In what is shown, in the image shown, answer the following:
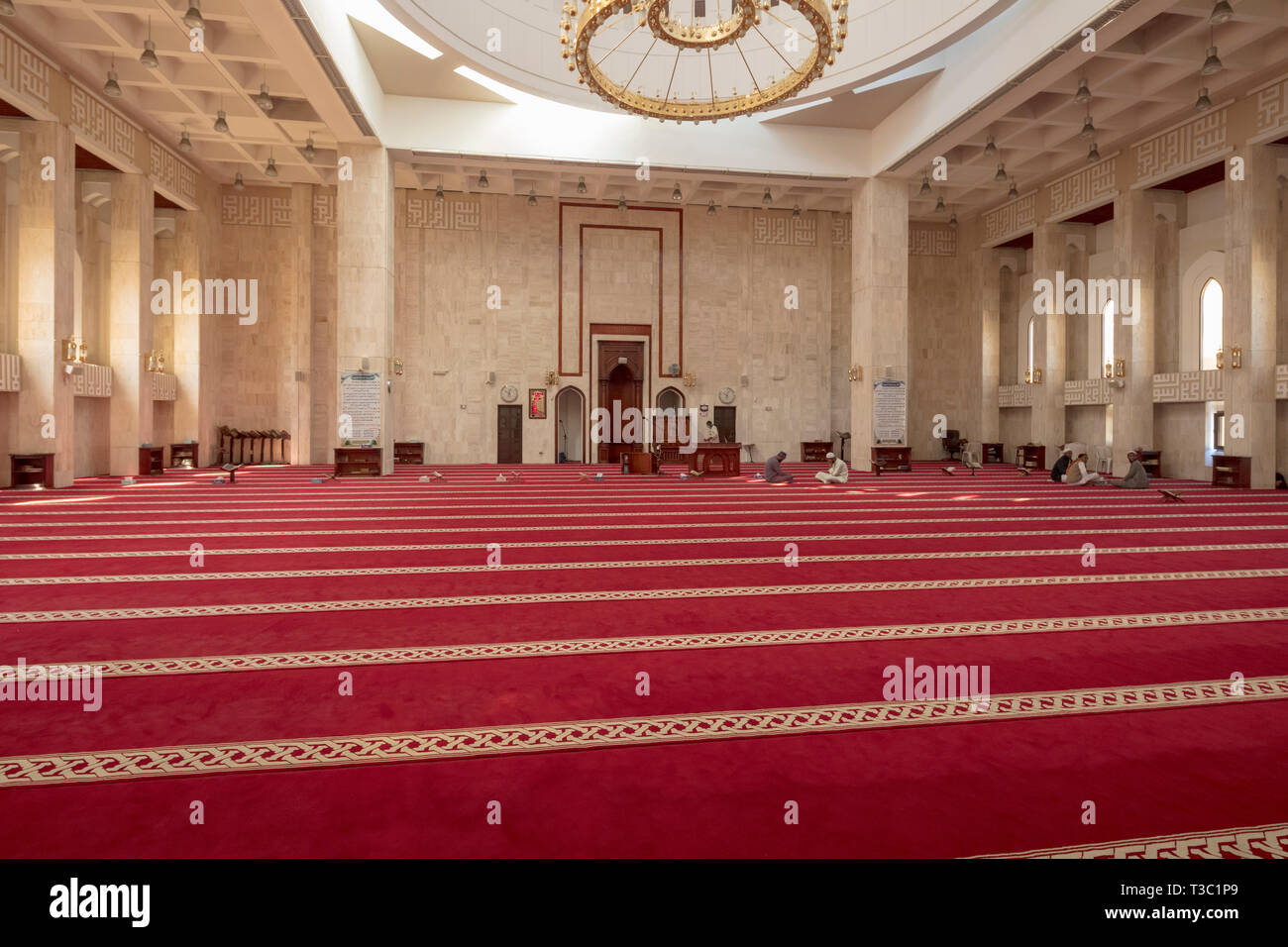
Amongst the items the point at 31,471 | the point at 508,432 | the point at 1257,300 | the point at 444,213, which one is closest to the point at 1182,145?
the point at 1257,300

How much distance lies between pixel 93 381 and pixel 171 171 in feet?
13.1

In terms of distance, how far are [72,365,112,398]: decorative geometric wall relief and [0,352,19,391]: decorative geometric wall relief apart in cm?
73

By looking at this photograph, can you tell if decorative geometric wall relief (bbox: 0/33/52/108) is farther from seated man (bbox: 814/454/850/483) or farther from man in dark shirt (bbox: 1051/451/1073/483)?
man in dark shirt (bbox: 1051/451/1073/483)

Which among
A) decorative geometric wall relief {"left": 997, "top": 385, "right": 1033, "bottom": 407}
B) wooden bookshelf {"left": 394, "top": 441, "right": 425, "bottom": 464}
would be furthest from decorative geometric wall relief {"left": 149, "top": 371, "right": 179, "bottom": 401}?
decorative geometric wall relief {"left": 997, "top": 385, "right": 1033, "bottom": 407}

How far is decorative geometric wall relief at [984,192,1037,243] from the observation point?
14403mm

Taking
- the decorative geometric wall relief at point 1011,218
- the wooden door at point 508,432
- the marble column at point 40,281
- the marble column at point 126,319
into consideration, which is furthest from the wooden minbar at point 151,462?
the decorative geometric wall relief at point 1011,218

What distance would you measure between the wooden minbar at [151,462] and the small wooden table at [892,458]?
11.3 m

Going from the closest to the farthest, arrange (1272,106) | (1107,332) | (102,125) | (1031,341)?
1. (1272,106)
2. (102,125)
3. (1107,332)
4. (1031,341)

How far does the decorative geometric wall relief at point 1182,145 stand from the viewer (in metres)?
10.3

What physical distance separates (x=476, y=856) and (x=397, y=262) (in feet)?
48.6

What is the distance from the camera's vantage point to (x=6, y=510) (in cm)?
703

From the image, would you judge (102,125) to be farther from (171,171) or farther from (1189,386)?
(1189,386)

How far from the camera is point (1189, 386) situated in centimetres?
1120
